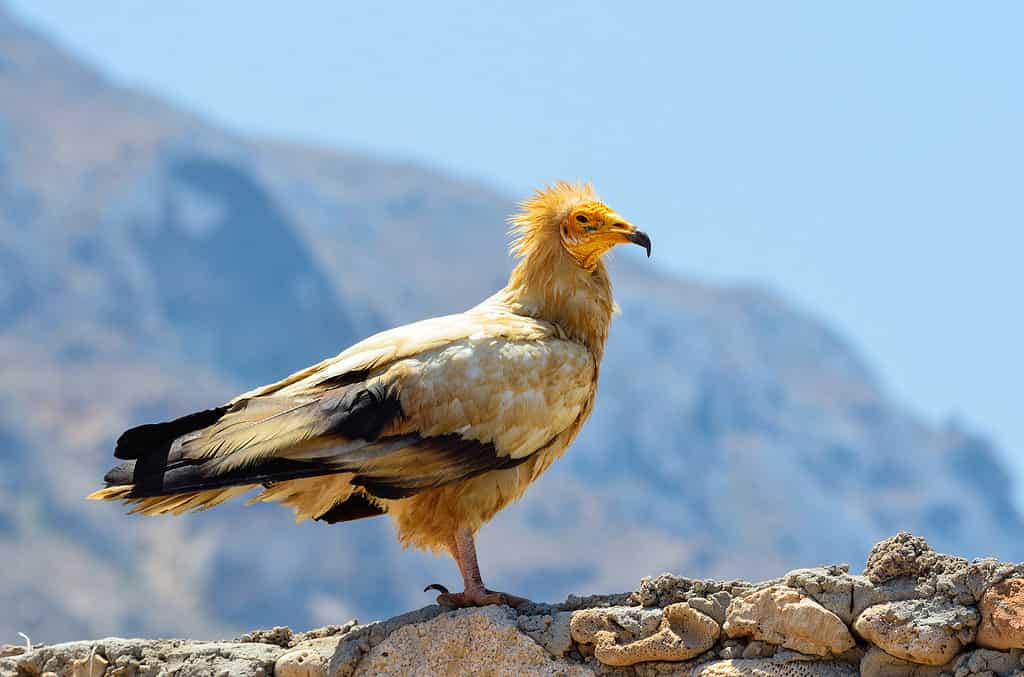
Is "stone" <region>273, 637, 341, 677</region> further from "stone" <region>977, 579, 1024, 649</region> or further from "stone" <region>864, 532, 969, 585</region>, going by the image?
"stone" <region>977, 579, 1024, 649</region>

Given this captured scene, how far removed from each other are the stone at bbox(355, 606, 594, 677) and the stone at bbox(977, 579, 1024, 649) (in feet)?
6.16

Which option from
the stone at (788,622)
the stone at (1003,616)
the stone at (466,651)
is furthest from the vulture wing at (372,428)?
the stone at (1003,616)

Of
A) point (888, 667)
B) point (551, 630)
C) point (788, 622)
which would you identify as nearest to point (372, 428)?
point (551, 630)

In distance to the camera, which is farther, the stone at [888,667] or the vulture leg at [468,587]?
the vulture leg at [468,587]

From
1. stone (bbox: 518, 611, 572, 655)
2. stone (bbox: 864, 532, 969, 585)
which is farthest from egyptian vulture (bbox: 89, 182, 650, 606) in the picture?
stone (bbox: 864, 532, 969, 585)

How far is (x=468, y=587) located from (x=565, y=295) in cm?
181

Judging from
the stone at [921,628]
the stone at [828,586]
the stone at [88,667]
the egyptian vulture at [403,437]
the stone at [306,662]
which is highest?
the egyptian vulture at [403,437]

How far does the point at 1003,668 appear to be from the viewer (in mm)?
7340

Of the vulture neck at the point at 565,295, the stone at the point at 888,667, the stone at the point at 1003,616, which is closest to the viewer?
the stone at the point at 1003,616

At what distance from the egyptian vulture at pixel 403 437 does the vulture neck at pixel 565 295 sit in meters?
0.21

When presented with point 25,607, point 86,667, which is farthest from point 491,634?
point 25,607

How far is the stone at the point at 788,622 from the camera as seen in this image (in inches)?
305

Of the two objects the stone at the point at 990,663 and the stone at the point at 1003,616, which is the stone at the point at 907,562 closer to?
the stone at the point at 1003,616

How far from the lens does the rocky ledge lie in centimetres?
750
